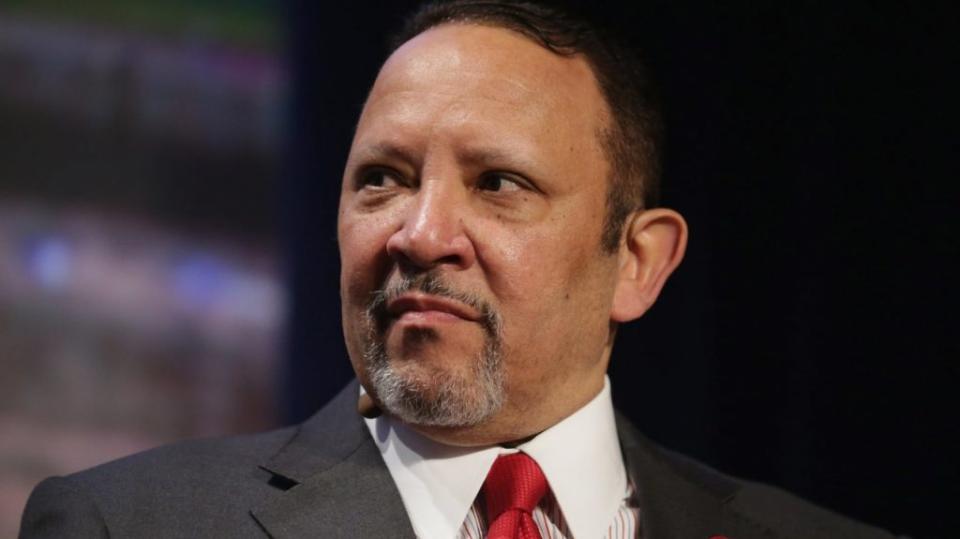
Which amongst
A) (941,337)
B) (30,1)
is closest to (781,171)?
(941,337)

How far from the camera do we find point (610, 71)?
6.98ft

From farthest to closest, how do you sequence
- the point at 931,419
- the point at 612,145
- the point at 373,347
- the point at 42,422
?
the point at 931,419
the point at 42,422
the point at 612,145
the point at 373,347

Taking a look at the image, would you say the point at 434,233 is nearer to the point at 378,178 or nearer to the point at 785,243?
the point at 378,178

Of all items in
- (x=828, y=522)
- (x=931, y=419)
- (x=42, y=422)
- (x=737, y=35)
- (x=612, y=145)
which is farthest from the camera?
(x=737, y=35)

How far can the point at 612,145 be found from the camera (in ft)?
6.82

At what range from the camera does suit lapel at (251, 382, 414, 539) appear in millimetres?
1831

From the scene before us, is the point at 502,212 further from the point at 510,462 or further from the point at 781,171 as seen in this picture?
the point at 781,171

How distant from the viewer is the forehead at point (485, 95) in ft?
6.35

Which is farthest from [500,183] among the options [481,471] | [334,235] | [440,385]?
[334,235]

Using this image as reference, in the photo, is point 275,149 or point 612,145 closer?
point 612,145

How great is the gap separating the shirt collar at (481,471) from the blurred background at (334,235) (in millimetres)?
861

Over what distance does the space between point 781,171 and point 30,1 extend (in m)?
1.80

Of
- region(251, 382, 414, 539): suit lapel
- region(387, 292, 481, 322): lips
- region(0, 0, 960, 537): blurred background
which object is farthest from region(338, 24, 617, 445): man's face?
region(0, 0, 960, 537): blurred background

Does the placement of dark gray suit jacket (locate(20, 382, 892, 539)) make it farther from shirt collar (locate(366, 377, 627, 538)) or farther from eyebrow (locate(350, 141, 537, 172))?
eyebrow (locate(350, 141, 537, 172))
